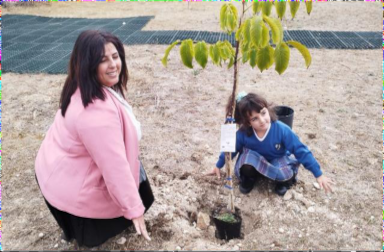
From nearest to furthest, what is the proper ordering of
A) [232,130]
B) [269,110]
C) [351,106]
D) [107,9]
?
[232,130] < [269,110] < [351,106] < [107,9]

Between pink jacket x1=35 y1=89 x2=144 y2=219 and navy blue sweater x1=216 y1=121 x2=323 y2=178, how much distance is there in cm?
78

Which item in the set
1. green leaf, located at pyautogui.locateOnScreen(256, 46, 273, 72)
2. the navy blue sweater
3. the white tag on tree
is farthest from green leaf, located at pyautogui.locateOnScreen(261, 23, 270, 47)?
the navy blue sweater

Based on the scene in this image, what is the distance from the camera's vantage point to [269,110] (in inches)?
83.5

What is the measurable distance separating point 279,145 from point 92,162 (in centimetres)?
119

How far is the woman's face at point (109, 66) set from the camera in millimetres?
1507

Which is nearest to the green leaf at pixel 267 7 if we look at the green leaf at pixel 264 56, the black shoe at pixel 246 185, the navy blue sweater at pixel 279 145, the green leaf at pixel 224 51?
the green leaf at pixel 264 56

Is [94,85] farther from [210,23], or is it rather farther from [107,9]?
[107,9]

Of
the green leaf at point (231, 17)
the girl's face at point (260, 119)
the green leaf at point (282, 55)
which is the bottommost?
the girl's face at point (260, 119)

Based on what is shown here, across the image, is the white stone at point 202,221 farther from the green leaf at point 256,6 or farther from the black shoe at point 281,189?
the green leaf at point 256,6

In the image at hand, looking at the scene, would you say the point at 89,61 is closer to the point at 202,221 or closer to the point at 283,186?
the point at 202,221

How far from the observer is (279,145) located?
7.06 feet

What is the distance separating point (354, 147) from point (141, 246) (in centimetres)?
203

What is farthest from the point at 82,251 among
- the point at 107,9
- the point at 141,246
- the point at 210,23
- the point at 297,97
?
the point at 107,9

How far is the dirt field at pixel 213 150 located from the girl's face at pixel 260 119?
55 centimetres
